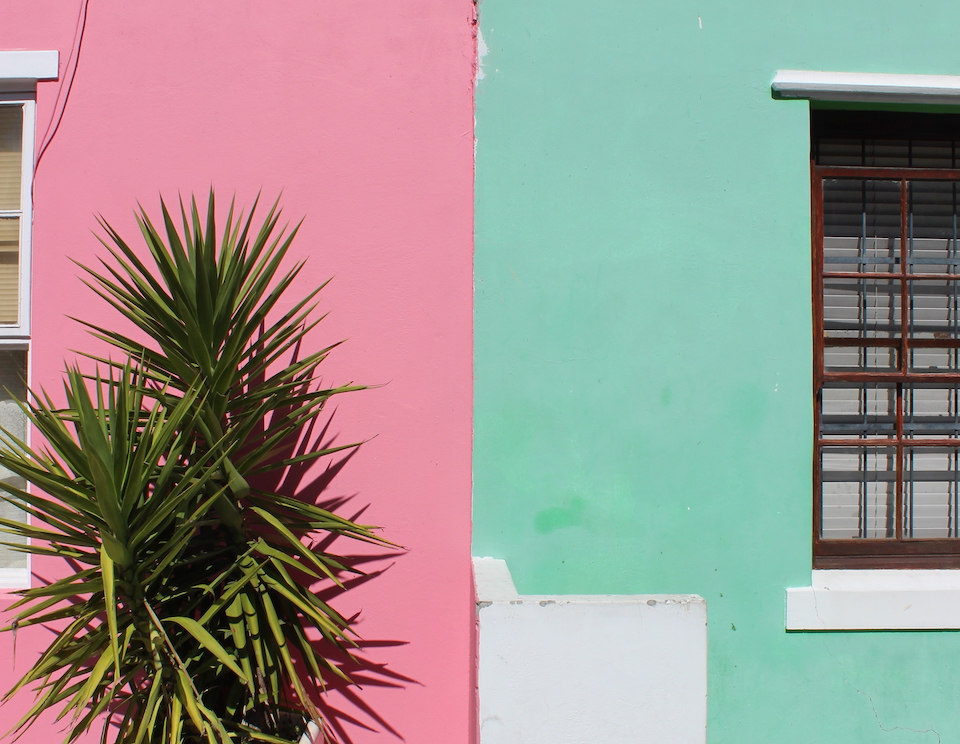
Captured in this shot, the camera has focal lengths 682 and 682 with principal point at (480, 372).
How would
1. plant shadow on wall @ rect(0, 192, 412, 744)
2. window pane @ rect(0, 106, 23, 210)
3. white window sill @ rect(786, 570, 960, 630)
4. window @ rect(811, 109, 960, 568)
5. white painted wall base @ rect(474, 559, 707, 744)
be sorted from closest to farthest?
Answer: white painted wall base @ rect(474, 559, 707, 744) → plant shadow on wall @ rect(0, 192, 412, 744) → white window sill @ rect(786, 570, 960, 630) → window pane @ rect(0, 106, 23, 210) → window @ rect(811, 109, 960, 568)

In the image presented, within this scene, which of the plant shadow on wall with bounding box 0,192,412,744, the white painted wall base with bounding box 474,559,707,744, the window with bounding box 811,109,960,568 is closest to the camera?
the white painted wall base with bounding box 474,559,707,744

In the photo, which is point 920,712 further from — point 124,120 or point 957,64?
point 124,120

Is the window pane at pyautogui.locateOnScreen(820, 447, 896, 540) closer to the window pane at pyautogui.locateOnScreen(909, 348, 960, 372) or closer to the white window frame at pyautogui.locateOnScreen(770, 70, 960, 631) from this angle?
the white window frame at pyautogui.locateOnScreen(770, 70, 960, 631)

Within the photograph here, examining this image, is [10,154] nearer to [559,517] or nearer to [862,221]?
[559,517]

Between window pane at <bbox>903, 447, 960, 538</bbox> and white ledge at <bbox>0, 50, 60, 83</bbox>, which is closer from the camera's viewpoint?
white ledge at <bbox>0, 50, 60, 83</bbox>

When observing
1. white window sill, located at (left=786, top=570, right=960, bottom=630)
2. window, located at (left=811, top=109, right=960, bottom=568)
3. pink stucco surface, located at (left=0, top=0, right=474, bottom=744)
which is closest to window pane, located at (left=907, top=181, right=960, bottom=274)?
window, located at (left=811, top=109, right=960, bottom=568)

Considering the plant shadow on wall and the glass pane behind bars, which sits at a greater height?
the glass pane behind bars

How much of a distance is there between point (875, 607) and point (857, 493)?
0.41 metres

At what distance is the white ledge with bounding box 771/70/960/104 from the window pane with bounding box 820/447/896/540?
124 cm

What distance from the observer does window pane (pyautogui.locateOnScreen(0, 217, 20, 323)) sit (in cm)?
236

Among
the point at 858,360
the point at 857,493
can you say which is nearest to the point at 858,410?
the point at 858,360

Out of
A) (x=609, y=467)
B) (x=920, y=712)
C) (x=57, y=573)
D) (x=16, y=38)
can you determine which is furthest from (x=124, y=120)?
(x=920, y=712)

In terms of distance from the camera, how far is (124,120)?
231 centimetres

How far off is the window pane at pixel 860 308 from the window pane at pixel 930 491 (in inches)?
18.6
